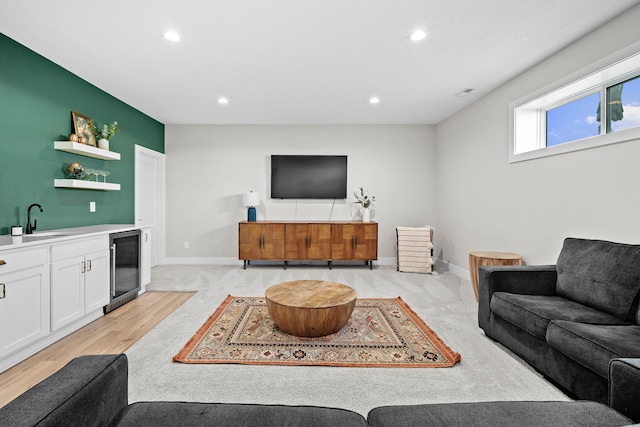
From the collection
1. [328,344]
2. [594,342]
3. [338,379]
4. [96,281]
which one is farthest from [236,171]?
[594,342]

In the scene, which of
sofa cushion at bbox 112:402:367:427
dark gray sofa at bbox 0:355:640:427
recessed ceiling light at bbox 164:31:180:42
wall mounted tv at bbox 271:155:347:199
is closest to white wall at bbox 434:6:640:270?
wall mounted tv at bbox 271:155:347:199

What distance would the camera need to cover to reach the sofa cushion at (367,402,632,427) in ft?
3.05

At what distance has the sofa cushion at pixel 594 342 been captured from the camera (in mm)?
1479

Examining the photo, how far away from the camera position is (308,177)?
18.3 feet

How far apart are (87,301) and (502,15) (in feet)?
14.0

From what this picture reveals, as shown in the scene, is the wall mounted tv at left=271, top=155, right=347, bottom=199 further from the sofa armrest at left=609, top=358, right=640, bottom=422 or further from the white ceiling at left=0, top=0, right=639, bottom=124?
the sofa armrest at left=609, top=358, right=640, bottom=422

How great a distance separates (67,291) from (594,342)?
369 centimetres

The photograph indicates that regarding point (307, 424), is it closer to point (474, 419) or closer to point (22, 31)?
point (474, 419)

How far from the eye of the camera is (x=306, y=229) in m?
5.13

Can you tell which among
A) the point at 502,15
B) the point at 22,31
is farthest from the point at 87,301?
the point at 502,15

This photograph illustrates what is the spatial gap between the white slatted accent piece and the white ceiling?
6.57ft

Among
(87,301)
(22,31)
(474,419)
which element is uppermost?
(22,31)

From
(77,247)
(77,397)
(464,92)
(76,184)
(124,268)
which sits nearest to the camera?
(77,397)

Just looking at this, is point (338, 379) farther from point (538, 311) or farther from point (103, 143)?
point (103, 143)
